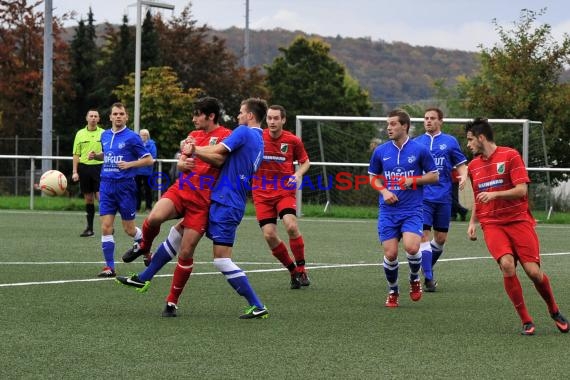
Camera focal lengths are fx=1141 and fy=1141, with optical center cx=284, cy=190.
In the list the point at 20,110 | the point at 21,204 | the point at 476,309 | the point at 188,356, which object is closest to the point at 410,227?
the point at 476,309

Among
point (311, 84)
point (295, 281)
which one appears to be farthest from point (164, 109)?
point (295, 281)

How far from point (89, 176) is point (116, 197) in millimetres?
5051

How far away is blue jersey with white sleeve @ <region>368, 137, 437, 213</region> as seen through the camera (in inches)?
437

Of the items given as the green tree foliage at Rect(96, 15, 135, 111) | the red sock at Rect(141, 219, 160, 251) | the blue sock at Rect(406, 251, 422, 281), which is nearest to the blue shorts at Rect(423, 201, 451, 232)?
the blue sock at Rect(406, 251, 422, 281)

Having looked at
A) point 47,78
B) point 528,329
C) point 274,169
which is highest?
point 47,78

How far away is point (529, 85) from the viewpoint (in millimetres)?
32500

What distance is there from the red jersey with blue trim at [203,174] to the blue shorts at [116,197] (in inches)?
141

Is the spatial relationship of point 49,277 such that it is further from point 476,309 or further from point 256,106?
point 476,309

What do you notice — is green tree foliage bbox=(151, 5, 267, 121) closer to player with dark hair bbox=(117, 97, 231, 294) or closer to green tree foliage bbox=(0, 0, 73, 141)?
green tree foliage bbox=(0, 0, 73, 141)

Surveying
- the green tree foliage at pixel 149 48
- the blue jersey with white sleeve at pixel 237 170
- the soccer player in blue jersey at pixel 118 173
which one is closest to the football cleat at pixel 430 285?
the blue jersey with white sleeve at pixel 237 170

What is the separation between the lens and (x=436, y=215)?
1302cm

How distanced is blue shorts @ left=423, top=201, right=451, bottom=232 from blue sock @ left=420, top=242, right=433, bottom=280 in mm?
364

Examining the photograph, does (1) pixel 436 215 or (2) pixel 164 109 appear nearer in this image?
(1) pixel 436 215

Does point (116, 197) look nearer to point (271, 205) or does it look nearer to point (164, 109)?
point (271, 205)
